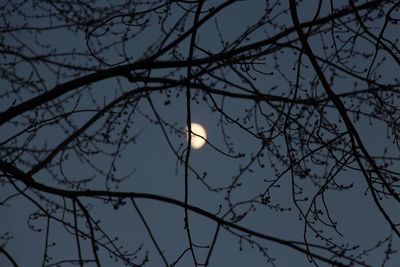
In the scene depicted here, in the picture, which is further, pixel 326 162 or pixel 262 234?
pixel 326 162

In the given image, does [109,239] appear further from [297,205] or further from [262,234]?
[297,205]

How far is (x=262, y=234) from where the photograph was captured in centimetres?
308

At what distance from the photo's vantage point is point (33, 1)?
15.6ft

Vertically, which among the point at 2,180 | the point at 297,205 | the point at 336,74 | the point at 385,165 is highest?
the point at 336,74

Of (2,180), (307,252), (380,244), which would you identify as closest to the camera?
(307,252)

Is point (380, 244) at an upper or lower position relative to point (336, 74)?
lower

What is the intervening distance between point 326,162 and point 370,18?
1.30 meters

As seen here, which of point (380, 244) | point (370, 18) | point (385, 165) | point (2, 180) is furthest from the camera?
point (2, 180)

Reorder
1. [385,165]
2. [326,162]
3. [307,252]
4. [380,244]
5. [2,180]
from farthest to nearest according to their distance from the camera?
[2,180] < [326,162] < [385,165] < [380,244] < [307,252]

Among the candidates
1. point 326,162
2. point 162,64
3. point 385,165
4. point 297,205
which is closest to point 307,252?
point 297,205

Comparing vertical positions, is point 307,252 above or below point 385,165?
below

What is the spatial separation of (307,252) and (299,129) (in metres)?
1.43

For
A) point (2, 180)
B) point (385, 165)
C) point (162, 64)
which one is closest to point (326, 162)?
point (385, 165)

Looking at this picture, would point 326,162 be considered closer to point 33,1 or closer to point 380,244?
point 380,244
